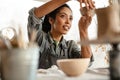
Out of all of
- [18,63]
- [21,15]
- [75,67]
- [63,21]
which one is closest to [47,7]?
[63,21]

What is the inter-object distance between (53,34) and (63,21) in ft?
0.42

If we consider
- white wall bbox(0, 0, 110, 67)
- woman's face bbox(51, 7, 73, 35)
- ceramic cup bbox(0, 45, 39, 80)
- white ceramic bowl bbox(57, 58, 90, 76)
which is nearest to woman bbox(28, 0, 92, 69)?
woman's face bbox(51, 7, 73, 35)

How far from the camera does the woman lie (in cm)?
158

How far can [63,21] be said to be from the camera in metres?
1.78

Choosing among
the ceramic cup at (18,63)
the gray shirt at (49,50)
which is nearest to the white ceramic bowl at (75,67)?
the ceramic cup at (18,63)

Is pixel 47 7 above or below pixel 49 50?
above

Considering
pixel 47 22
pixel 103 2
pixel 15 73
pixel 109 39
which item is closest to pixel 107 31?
pixel 109 39

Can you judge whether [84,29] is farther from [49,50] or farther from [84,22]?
[49,50]

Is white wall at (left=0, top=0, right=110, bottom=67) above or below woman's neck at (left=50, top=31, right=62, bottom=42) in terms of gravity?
above

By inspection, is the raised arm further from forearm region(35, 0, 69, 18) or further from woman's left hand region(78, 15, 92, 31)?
forearm region(35, 0, 69, 18)

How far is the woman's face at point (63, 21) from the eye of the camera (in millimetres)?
1778

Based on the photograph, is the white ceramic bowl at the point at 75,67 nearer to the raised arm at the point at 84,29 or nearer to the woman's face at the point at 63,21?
the raised arm at the point at 84,29

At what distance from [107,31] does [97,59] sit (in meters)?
1.87

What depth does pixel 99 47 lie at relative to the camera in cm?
245
